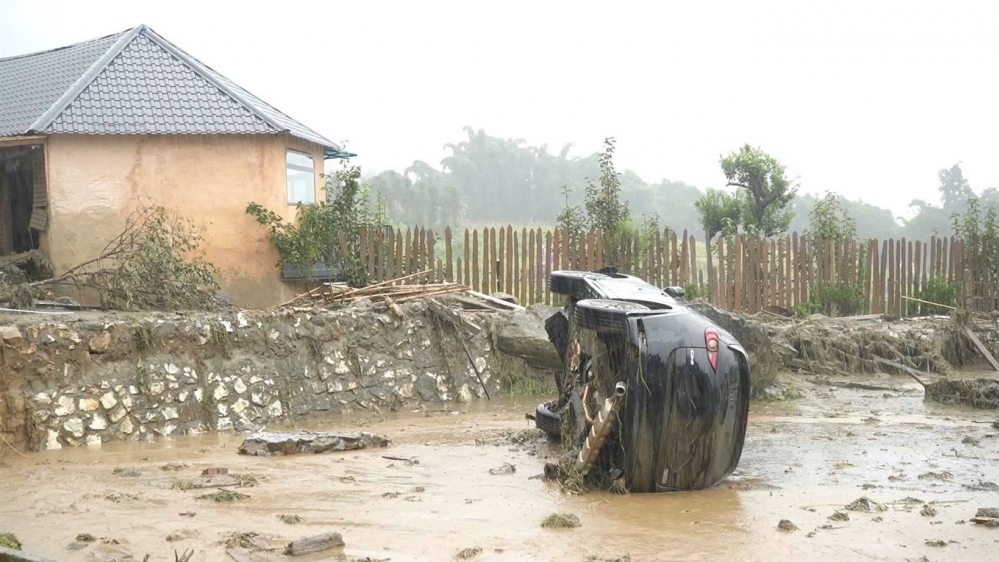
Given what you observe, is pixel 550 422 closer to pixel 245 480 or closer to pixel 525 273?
pixel 245 480

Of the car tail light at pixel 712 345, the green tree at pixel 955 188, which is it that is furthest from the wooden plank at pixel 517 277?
the green tree at pixel 955 188

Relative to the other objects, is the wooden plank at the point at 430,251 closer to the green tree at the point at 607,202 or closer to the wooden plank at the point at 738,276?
the green tree at the point at 607,202

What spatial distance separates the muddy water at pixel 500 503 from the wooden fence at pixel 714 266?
777cm

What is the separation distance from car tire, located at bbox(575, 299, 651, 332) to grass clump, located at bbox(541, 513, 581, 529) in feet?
4.43

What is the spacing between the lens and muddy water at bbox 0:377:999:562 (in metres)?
4.98

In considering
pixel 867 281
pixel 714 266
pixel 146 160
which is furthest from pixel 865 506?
pixel 146 160

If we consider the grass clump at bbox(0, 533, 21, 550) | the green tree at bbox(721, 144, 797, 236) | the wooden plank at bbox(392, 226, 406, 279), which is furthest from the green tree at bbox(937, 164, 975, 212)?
the grass clump at bbox(0, 533, 21, 550)

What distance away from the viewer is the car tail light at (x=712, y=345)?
6.12m

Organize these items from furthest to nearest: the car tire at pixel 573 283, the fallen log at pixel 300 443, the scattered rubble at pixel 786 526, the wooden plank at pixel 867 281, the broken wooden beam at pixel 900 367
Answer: the wooden plank at pixel 867 281 → the broken wooden beam at pixel 900 367 → the fallen log at pixel 300 443 → the car tire at pixel 573 283 → the scattered rubble at pixel 786 526

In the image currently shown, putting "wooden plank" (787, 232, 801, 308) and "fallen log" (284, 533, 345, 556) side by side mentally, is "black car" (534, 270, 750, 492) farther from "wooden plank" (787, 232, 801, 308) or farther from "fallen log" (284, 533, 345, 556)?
"wooden plank" (787, 232, 801, 308)

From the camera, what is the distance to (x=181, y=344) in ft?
33.4

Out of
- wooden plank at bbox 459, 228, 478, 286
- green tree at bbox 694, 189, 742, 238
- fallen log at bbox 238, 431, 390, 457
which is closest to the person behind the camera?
fallen log at bbox 238, 431, 390, 457

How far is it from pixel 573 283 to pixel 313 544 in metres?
3.46

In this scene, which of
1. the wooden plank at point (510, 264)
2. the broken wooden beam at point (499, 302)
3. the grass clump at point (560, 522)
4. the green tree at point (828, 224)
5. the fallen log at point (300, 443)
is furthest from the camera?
the green tree at point (828, 224)
